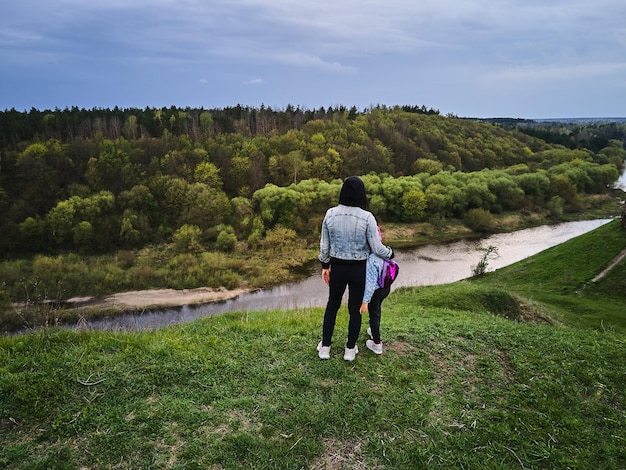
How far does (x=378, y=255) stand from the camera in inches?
207

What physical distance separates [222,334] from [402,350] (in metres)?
3.08

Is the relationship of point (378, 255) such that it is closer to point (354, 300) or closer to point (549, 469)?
point (354, 300)

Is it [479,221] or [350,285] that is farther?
[479,221]

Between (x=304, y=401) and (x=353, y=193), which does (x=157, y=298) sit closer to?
(x=304, y=401)

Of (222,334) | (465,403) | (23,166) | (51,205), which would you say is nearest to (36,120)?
(23,166)

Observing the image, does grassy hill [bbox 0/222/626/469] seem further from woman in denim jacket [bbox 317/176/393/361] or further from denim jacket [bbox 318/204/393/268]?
denim jacket [bbox 318/204/393/268]

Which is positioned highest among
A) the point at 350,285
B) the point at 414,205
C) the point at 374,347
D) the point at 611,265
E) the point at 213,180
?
the point at 350,285

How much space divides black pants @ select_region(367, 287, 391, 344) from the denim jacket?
66 cm

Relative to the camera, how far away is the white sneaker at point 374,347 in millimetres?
6070

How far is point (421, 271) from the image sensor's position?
1321 inches

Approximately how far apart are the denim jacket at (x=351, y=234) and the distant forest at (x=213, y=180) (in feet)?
118

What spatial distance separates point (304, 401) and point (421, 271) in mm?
30259

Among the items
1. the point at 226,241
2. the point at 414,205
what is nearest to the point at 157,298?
the point at 226,241

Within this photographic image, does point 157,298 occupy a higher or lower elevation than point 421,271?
lower
